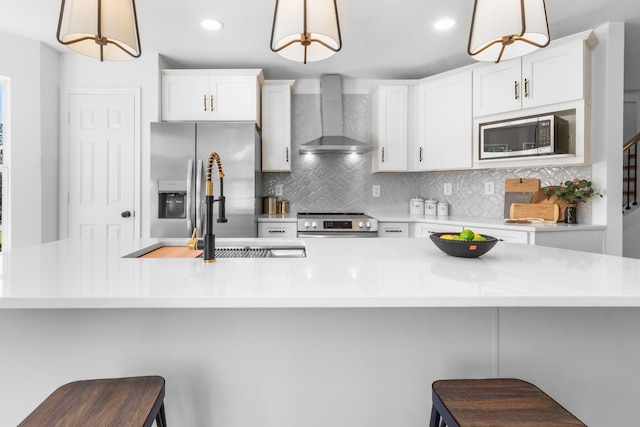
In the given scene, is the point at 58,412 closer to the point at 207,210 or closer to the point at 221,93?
the point at 207,210

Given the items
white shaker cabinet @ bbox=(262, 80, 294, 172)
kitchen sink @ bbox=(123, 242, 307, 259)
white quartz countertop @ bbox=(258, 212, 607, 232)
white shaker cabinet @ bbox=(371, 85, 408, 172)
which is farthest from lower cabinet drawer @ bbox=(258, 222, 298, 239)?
kitchen sink @ bbox=(123, 242, 307, 259)

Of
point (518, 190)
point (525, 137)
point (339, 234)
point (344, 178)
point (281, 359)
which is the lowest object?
point (281, 359)

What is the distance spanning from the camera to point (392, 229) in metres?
3.58

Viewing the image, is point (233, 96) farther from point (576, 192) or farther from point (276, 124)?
point (576, 192)

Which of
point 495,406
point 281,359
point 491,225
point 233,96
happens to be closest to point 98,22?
point 281,359

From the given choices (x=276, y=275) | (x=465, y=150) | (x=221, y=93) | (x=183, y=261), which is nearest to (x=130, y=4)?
(x=183, y=261)

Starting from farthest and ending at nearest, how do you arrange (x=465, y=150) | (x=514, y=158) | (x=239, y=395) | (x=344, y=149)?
(x=344, y=149), (x=465, y=150), (x=514, y=158), (x=239, y=395)

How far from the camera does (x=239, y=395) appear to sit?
1.22 meters

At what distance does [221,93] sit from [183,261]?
8.60 ft

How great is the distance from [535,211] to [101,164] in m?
4.20

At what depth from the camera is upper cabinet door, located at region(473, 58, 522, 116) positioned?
3.13m

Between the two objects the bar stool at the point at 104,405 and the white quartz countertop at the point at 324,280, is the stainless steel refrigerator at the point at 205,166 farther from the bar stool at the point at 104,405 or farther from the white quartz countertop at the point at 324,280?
the bar stool at the point at 104,405

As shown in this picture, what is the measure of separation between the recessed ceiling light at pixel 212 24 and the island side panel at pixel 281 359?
252cm

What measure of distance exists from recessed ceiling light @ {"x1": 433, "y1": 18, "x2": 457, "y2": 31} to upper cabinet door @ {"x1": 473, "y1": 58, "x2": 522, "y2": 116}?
2.04 ft
